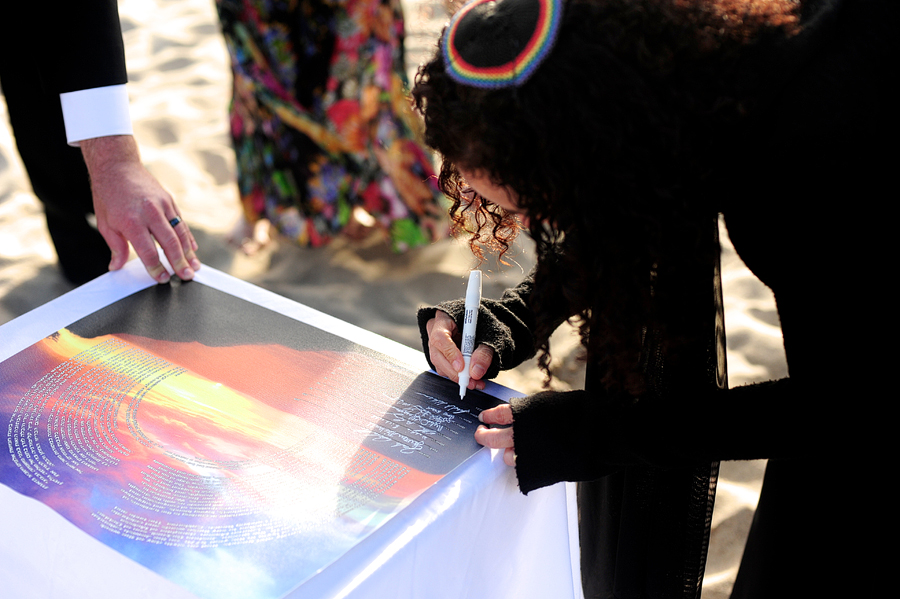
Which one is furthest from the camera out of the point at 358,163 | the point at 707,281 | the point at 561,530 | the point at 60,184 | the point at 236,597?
the point at 358,163

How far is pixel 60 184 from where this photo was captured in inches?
70.7

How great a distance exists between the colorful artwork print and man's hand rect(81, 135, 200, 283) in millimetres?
98

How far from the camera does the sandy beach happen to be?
5.61 feet

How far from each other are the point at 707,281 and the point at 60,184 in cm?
166

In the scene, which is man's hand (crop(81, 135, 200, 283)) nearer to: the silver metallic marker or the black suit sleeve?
the black suit sleeve

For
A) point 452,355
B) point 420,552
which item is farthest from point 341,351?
point 420,552

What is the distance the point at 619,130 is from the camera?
22.8 inches

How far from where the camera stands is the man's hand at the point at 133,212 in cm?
104

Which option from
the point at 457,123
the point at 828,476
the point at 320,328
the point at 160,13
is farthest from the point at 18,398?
the point at 160,13

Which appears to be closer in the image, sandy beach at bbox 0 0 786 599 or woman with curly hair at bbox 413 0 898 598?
woman with curly hair at bbox 413 0 898 598

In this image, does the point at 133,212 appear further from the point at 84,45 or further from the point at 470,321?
the point at 470,321

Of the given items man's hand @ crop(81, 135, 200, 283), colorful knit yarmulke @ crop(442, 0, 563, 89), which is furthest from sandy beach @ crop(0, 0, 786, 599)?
colorful knit yarmulke @ crop(442, 0, 563, 89)

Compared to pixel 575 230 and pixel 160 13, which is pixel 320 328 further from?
pixel 160 13

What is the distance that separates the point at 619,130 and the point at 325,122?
5.40 ft
